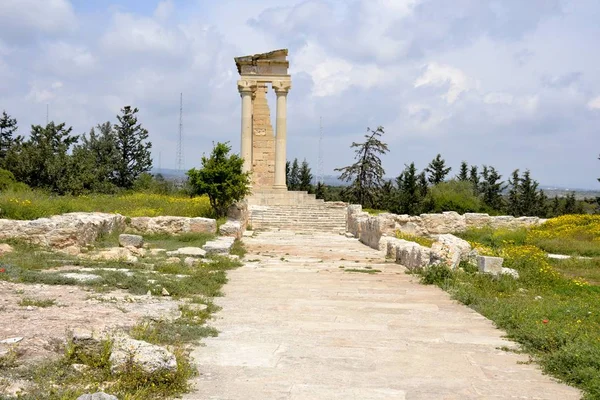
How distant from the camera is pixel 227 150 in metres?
23.8

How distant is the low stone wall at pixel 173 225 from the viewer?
19.4 m

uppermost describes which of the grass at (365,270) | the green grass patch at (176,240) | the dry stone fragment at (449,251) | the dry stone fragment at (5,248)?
the dry stone fragment at (449,251)

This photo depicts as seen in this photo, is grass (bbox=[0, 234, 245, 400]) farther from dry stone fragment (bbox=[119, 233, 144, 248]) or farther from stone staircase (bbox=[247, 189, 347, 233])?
stone staircase (bbox=[247, 189, 347, 233])

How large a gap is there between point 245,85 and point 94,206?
15.2 metres

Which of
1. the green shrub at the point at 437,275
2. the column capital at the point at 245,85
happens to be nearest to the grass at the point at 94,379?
the green shrub at the point at 437,275

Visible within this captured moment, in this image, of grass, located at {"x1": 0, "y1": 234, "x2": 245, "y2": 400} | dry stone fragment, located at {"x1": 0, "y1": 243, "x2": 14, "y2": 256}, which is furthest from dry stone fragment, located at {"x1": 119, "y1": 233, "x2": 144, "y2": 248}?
dry stone fragment, located at {"x1": 0, "y1": 243, "x2": 14, "y2": 256}

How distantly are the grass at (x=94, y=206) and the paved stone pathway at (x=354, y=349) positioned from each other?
928 centimetres

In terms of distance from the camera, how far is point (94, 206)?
2288 cm

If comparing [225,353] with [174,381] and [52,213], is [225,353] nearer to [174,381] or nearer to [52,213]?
[174,381]

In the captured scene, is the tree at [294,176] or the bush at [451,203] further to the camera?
the tree at [294,176]

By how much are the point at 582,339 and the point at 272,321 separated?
3.57 m

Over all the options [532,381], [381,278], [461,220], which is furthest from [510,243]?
[532,381]

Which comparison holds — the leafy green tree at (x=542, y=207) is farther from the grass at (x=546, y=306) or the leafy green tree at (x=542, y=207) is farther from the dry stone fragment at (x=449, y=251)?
the dry stone fragment at (x=449, y=251)

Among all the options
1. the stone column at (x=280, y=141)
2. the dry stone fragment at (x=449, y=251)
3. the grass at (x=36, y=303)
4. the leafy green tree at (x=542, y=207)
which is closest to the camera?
the grass at (x=36, y=303)
